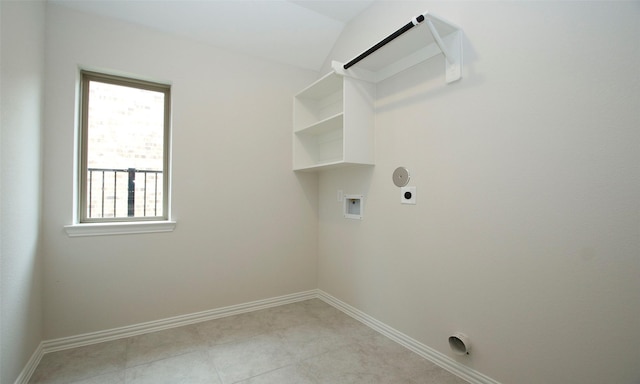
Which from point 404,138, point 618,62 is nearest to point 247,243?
point 404,138

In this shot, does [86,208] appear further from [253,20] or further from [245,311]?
[253,20]

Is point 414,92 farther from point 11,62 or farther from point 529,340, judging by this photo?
point 11,62

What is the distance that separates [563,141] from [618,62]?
1.10ft

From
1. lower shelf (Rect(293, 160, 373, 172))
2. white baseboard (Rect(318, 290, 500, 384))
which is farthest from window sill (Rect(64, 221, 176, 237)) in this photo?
white baseboard (Rect(318, 290, 500, 384))

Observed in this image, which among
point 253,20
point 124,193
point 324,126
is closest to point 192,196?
point 124,193

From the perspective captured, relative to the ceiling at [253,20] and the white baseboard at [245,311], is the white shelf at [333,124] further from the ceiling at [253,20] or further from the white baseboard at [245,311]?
the white baseboard at [245,311]

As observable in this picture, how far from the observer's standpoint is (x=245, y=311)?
258 cm

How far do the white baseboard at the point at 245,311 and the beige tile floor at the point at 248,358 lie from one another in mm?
46

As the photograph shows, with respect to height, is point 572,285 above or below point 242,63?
below

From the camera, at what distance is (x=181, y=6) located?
7.02ft

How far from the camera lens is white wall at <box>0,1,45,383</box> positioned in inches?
53.2

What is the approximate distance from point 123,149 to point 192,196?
630 millimetres

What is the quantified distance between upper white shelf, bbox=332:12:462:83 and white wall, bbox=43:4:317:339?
0.93 metres

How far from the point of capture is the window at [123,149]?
2.12m
